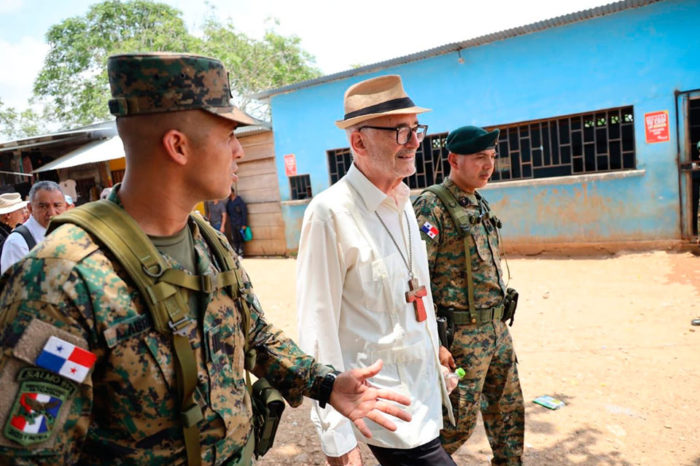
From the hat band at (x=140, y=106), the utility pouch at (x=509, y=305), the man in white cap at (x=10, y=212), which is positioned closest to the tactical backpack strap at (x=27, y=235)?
the man in white cap at (x=10, y=212)

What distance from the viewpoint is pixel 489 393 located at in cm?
294

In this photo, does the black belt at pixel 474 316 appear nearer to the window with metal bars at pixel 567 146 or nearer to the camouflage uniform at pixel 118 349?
the camouflage uniform at pixel 118 349

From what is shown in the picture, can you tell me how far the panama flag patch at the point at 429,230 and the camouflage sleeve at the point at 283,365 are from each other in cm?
137

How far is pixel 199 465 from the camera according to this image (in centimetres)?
119

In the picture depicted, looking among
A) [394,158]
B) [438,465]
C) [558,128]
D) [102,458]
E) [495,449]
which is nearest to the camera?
[102,458]

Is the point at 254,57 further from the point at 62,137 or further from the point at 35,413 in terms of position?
the point at 35,413

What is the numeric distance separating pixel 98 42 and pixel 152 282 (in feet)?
77.2

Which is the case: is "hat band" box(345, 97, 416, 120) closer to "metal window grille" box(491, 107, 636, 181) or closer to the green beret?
the green beret

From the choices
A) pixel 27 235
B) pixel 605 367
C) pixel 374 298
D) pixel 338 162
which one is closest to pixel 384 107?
pixel 374 298

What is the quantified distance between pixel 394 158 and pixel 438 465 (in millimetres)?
1250

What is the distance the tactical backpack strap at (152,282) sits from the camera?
3.65 ft

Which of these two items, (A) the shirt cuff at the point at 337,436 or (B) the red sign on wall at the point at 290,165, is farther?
(B) the red sign on wall at the point at 290,165

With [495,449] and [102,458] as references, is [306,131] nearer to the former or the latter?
[495,449]

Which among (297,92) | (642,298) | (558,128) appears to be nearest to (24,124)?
(297,92)
